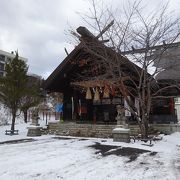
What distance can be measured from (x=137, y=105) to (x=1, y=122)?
15.6 m

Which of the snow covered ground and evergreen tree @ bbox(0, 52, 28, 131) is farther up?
evergreen tree @ bbox(0, 52, 28, 131)

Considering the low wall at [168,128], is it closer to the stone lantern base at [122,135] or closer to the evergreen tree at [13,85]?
the stone lantern base at [122,135]

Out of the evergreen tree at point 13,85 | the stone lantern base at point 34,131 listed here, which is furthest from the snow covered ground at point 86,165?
the evergreen tree at point 13,85

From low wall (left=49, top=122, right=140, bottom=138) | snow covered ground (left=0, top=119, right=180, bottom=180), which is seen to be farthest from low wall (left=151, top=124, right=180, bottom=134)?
snow covered ground (left=0, top=119, right=180, bottom=180)

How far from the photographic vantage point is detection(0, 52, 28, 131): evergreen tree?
18.0 m

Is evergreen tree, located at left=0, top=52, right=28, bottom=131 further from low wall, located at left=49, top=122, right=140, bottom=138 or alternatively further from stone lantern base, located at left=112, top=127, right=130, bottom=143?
stone lantern base, located at left=112, top=127, right=130, bottom=143

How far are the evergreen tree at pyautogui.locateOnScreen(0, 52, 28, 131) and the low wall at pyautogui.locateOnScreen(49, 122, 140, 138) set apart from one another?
111 inches

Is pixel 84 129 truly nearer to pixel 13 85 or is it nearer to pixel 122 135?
pixel 122 135

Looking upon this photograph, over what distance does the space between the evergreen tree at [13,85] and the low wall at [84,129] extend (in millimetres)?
2816

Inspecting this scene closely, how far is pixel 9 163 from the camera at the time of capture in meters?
7.80

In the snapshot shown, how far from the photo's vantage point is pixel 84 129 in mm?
17156

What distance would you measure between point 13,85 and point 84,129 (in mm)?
5652

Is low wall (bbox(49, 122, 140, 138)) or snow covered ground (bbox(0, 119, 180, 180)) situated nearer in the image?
snow covered ground (bbox(0, 119, 180, 180))

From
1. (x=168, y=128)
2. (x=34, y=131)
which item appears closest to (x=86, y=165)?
(x=168, y=128)
